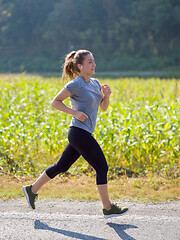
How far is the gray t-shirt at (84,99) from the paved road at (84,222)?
89cm

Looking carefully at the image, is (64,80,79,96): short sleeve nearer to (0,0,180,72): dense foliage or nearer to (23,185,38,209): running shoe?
(23,185,38,209): running shoe

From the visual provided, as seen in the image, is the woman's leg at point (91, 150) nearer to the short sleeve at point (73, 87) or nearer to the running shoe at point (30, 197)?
the short sleeve at point (73, 87)

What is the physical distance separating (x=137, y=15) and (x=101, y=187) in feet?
160

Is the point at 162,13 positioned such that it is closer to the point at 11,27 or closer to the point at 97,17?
the point at 97,17

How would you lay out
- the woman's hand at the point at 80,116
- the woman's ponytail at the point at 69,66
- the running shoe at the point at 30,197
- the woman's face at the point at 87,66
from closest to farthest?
the woman's hand at the point at 80,116 < the woman's face at the point at 87,66 < the woman's ponytail at the point at 69,66 < the running shoe at the point at 30,197

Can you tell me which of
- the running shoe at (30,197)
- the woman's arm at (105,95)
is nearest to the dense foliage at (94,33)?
the woman's arm at (105,95)

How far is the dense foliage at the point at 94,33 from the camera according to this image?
46.6 m

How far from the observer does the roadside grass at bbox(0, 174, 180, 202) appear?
13.1 ft

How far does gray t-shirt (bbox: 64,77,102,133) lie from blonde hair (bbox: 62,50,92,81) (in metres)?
0.18

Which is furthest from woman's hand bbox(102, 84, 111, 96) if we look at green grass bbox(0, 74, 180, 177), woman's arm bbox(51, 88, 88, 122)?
green grass bbox(0, 74, 180, 177)

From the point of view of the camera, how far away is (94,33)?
52.0 m

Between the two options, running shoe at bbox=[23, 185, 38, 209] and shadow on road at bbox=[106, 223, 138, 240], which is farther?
running shoe at bbox=[23, 185, 38, 209]

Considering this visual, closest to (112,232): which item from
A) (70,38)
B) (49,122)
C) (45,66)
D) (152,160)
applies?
(152,160)

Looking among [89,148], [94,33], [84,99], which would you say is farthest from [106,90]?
[94,33]
